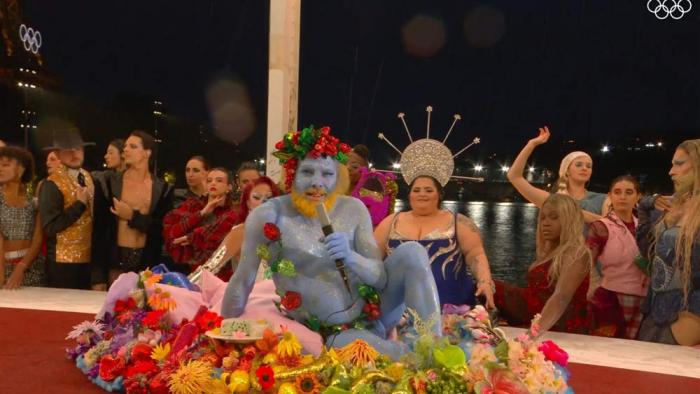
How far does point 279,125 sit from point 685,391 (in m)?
3.13

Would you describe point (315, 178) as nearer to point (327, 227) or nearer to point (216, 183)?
point (327, 227)

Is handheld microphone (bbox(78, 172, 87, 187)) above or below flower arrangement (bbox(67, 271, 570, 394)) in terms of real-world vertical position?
above

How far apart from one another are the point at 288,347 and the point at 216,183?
2.14 m

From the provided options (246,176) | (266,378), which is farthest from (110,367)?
(246,176)

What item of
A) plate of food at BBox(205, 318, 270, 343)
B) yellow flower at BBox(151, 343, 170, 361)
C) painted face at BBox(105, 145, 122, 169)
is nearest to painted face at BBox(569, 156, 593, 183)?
plate of food at BBox(205, 318, 270, 343)

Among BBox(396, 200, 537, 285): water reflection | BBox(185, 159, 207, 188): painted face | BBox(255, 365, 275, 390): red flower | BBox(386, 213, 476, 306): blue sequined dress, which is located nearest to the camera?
BBox(255, 365, 275, 390): red flower

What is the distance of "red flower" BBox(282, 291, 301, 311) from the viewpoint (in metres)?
2.83

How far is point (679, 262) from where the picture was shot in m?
3.72

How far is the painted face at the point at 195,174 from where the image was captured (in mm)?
5082

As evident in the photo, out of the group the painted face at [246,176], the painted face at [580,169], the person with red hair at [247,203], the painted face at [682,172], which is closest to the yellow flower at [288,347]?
the person with red hair at [247,203]

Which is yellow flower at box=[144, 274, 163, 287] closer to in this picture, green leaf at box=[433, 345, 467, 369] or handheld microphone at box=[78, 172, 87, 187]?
green leaf at box=[433, 345, 467, 369]

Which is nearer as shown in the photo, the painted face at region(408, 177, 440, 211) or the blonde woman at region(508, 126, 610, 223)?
the painted face at region(408, 177, 440, 211)

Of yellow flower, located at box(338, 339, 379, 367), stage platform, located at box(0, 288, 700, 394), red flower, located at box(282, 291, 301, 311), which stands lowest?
stage platform, located at box(0, 288, 700, 394)

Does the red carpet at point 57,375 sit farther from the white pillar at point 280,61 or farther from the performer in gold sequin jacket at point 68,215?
the white pillar at point 280,61
